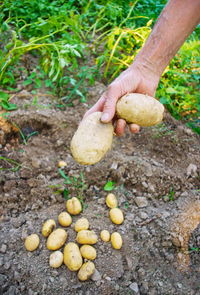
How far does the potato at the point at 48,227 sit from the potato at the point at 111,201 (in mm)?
396

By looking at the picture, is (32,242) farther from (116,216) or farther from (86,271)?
(116,216)

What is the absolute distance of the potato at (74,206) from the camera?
5.61ft

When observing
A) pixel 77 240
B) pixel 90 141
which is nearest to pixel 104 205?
pixel 77 240

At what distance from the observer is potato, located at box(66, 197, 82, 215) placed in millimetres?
1709

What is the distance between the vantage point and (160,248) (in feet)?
5.38

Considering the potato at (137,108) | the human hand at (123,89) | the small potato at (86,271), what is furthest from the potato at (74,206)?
the potato at (137,108)

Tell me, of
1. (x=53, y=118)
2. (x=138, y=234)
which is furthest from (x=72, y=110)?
(x=138, y=234)

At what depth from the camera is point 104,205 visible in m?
1.82

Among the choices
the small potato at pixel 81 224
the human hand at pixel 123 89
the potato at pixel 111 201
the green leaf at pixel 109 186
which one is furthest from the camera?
the green leaf at pixel 109 186

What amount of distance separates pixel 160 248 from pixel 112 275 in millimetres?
355

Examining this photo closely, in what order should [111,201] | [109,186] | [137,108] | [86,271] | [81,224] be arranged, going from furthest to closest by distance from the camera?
[109,186] < [111,201] < [81,224] < [137,108] < [86,271]

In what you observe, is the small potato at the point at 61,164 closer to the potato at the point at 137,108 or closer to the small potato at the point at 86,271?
the potato at the point at 137,108

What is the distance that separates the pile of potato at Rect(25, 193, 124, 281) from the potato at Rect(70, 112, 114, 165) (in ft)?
1.34

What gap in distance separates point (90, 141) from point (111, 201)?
0.52 meters
